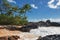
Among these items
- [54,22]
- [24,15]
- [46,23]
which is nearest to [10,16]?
[24,15]

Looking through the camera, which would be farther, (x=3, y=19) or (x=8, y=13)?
(x=8, y=13)

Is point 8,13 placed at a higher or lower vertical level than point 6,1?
lower

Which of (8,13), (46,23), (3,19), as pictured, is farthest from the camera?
(46,23)

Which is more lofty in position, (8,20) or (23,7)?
(23,7)

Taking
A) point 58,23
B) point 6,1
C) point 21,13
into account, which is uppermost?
point 6,1

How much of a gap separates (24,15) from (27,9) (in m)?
1.62

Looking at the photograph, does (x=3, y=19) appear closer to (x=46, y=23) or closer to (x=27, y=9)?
(x=27, y=9)

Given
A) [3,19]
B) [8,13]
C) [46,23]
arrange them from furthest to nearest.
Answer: [46,23], [8,13], [3,19]

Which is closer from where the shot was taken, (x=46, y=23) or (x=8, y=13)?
(x=8, y=13)

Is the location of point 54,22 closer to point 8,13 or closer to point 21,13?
point 21,13

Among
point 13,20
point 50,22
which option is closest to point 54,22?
point 50,22

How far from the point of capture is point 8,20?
39031 mm

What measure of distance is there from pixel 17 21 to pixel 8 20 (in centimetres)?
233

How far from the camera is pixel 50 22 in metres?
46.2
